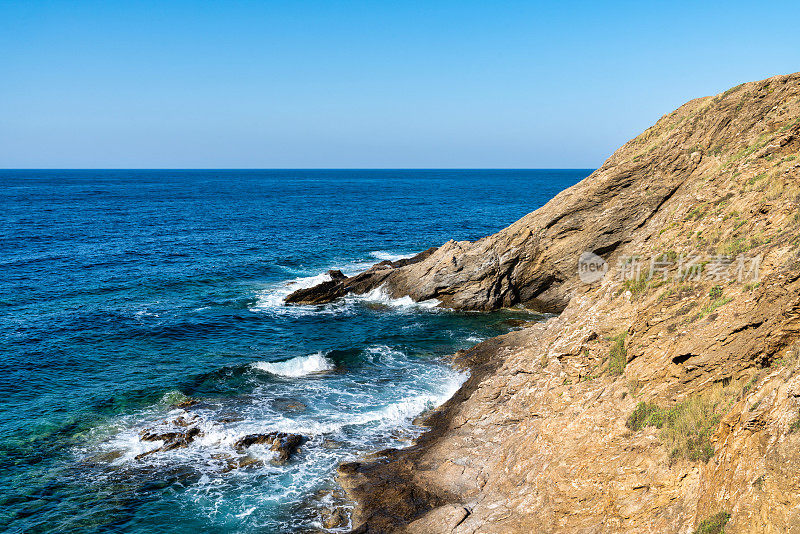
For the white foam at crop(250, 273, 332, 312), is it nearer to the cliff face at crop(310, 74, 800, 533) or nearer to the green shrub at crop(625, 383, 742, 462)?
the cliff face at crop(310, 74, 800, 533)

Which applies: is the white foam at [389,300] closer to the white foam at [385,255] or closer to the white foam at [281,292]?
the white foam at [281,292]

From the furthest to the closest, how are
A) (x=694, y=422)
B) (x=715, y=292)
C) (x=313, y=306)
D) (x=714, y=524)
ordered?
1. (x=313, y=306)
2. (x=715, y=292)
3. (x=694, y=422)
4. (x=714, y=524)

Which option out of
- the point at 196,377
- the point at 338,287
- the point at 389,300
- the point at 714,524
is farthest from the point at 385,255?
the point at 714,524

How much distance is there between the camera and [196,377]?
28844 mm

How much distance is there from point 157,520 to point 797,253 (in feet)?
72.9

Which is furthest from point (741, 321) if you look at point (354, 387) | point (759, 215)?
point (354, 387)

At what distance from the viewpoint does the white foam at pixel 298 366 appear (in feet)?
97.5

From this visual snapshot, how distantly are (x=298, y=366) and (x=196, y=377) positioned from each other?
Answer: 5.98 meters

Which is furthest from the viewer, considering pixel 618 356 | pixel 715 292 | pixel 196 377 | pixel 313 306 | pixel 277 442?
pixel 313 306

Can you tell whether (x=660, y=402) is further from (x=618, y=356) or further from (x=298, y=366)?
(x=298, y=366)

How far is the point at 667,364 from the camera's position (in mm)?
14734

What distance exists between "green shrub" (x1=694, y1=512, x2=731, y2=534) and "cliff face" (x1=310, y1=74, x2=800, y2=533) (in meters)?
0.04

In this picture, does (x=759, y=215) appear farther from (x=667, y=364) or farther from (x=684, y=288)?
(x=667, y=364)

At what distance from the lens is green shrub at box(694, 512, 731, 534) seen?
390 inches
